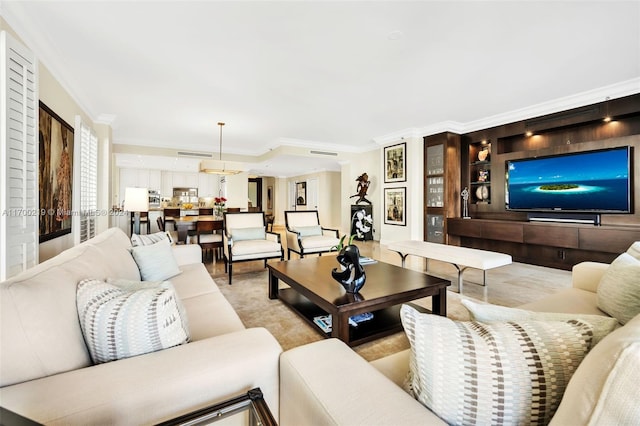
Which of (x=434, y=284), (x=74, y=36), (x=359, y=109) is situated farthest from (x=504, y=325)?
(x=359, y=109)

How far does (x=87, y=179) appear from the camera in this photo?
400 centimetres

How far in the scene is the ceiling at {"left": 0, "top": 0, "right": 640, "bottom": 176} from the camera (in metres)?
2.26

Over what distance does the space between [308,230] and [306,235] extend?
12 centimetres

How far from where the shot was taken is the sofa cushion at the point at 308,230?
4632 mm

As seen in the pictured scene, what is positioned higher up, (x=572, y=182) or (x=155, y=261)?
(x=572, y=182)

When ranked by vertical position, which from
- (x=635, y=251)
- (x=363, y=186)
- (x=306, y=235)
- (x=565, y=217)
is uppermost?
(x=363, y=186)

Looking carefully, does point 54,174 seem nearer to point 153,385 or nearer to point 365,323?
point 153,385

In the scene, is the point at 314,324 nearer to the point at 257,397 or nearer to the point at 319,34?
the point at 257,397

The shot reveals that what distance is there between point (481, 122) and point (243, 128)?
4.47 m

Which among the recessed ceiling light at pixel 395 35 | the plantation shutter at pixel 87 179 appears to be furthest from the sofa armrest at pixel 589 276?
the plantation shutter at pixel 87 179

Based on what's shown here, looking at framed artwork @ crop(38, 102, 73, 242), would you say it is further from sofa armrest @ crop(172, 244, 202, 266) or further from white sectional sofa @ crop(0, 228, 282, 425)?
white sectional sofa @ crop(0, 228, 282, 425)

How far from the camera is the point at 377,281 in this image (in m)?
2.35

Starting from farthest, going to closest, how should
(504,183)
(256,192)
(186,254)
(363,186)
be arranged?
(256,192) → (363,186) → (504,183) → (186,254)

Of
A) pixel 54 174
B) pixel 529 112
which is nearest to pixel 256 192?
pixel 54 174
